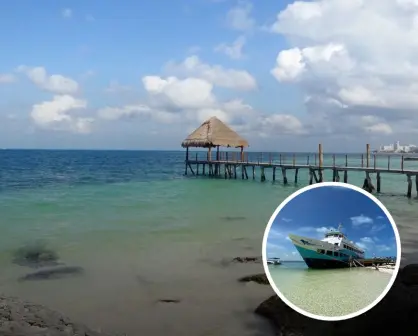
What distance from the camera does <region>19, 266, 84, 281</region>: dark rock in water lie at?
773 cm

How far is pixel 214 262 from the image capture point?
8680 millimetres

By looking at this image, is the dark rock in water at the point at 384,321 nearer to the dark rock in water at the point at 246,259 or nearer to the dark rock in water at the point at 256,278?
the dark rock in water at the point at 256,278

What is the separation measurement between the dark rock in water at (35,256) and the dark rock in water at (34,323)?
3.41m

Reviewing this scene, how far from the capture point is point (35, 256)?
9391mm

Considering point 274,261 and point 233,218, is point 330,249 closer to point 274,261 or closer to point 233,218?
point 274,261

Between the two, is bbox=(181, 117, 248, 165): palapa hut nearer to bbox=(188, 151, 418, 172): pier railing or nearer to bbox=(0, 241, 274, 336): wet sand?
bbox=(188, 151, 418, 172): pier railing

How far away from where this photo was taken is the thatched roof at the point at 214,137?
32656 mm

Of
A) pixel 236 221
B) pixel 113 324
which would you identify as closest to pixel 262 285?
pixel 113 324

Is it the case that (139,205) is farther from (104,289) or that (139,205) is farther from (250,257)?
(104,289)

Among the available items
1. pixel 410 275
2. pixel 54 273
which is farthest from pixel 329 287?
pixel 54 273

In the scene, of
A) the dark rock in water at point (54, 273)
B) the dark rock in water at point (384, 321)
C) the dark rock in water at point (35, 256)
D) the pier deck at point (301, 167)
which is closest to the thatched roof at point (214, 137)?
the pier deck at point (301, 167)

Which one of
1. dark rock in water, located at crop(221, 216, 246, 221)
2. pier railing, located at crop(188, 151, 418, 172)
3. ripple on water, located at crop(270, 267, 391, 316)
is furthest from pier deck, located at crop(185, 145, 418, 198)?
ripple on water, located at crop(270, 267, 391, 316)

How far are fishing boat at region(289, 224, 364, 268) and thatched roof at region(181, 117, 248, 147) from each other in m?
30.2

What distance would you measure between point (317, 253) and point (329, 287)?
0.16 metres
